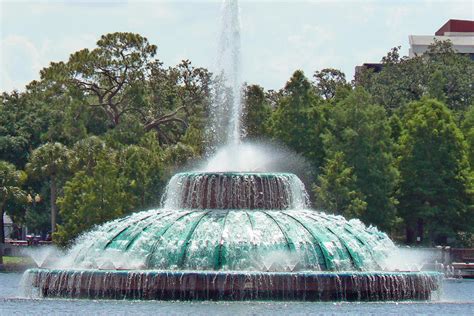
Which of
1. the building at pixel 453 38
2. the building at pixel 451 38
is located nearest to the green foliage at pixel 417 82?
the building at pixel 451 38

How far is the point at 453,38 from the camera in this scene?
17450cm

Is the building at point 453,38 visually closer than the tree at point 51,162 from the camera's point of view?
No

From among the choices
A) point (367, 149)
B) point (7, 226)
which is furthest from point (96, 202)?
point (7, 226)

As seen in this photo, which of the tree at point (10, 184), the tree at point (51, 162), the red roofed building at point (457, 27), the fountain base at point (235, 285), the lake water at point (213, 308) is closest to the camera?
the lake water at point (213, 308)

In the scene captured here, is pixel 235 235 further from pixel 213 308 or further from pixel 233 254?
pixel 213 308

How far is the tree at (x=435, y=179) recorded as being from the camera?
86.1 meters

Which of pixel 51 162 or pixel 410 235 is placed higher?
pixel 51 162

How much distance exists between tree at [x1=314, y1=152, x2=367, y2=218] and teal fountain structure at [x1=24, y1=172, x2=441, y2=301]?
2962 cm

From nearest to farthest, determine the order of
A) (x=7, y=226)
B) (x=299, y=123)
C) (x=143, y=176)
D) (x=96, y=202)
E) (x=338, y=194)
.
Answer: (x=96, y=202) < (x=338, y=194) < (x=143, y=176) < (x=299, y=123) < (x=7, y=226)

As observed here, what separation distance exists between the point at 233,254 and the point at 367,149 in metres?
39.5

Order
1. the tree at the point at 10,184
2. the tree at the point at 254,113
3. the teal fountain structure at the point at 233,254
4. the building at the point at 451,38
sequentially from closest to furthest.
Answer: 1. the teal fountain structure at the point at 233,254
2. the tree at the point at 254,113
3. the tree at the point at 10,184
4. the building at the point at 451,38

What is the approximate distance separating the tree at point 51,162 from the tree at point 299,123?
1229 centimetres

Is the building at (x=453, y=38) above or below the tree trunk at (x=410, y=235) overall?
above

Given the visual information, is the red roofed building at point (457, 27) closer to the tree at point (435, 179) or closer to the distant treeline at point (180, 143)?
the distant treeline at point (180, 143)
